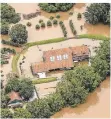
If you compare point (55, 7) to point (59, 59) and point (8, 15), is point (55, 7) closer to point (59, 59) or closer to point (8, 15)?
point (8, 15)

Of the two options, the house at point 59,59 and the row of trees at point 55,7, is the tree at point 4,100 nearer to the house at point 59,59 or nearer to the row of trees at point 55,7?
the house at point 59,59

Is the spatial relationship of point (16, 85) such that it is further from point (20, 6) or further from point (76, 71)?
point (20, 6)

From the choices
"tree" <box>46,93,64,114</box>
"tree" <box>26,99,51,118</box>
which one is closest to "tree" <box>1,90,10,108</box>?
"tree" <box>26,99,51,118</box>

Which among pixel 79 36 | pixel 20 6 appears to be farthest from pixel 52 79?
pixel 20 6

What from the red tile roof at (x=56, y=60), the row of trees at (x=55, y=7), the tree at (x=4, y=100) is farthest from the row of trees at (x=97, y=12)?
the tree at (x=4, y=100)

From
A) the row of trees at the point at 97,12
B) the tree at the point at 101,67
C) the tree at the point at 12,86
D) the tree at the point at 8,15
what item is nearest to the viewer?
the tree at the point at 12,86

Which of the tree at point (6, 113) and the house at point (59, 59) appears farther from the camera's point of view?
the house at point (59, 59)
